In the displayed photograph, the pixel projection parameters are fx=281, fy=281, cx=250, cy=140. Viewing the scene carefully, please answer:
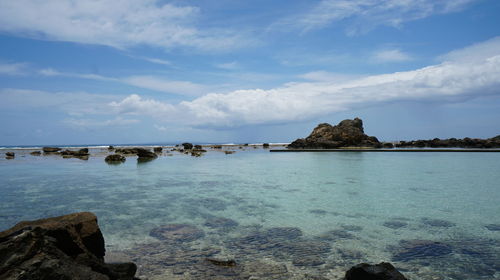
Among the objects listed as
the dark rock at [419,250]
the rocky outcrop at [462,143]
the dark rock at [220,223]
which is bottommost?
the dark rock at [220,223]

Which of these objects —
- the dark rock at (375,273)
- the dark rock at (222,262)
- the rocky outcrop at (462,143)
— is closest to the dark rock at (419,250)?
the dark rock at (375,273)

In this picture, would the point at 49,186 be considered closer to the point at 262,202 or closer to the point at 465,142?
the point at 262,202

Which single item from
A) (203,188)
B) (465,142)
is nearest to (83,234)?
(203,188)

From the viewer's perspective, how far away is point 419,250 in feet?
32.3

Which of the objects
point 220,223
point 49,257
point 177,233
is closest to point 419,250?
point 220,223

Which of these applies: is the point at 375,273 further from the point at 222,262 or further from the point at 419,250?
the point at 419,250

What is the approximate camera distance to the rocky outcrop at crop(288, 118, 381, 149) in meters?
91.8

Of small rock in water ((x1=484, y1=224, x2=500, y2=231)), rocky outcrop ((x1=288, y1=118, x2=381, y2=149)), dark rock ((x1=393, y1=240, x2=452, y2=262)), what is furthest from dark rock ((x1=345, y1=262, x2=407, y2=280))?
rocky outcrop ((x1=288, y1=118, x2=381, y2=149))

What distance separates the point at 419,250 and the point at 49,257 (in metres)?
10.9

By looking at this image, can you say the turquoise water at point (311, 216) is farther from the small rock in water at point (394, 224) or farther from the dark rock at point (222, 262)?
the dark rock at point (222, 262)

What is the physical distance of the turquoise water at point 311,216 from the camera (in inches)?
361

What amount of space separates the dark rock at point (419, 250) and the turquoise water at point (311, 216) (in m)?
0.03

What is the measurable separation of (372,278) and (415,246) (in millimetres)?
4822

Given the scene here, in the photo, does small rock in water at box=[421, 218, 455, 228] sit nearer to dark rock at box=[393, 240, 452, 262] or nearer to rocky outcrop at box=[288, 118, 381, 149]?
dark rock at box=[393, 240, 452, 262]
